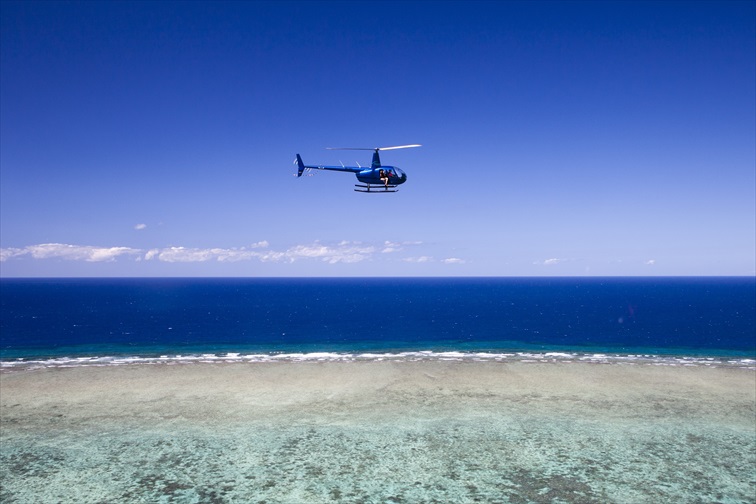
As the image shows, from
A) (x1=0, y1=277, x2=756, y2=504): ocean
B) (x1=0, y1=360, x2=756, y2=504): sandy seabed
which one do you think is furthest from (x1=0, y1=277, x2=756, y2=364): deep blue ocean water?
(x1=0, y1=360, x2=756, y2=504): sandy seabed

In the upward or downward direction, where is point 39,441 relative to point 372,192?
downward

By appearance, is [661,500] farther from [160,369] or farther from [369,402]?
[160,369]

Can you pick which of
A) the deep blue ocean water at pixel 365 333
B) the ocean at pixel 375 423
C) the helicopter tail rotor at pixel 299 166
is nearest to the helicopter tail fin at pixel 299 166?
the helicopter tail rotor at pixel 299 166

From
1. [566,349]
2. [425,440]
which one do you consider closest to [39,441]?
[425,440]

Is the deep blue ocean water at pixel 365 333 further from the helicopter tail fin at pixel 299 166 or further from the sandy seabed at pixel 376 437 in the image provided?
the helicopter tail fin at pixel 299 166

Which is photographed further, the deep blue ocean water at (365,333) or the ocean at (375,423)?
the deep blue ocean water at (365,333)

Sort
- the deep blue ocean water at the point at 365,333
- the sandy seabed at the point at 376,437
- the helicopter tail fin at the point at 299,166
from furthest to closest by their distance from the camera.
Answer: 1. the deep blue ocean water at the point at 365,333
2. the helicopter tail fin at the point at 299,166
3. the sandy seabed at the point at 376,437

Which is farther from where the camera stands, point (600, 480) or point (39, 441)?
point (39, 441)

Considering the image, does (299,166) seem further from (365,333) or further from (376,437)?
(365,333)

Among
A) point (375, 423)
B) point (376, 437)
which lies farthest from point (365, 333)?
point (376, 437)

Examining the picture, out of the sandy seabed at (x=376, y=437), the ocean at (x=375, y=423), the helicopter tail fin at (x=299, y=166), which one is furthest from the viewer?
the helicopter tail fin at (x=299, y=166)
